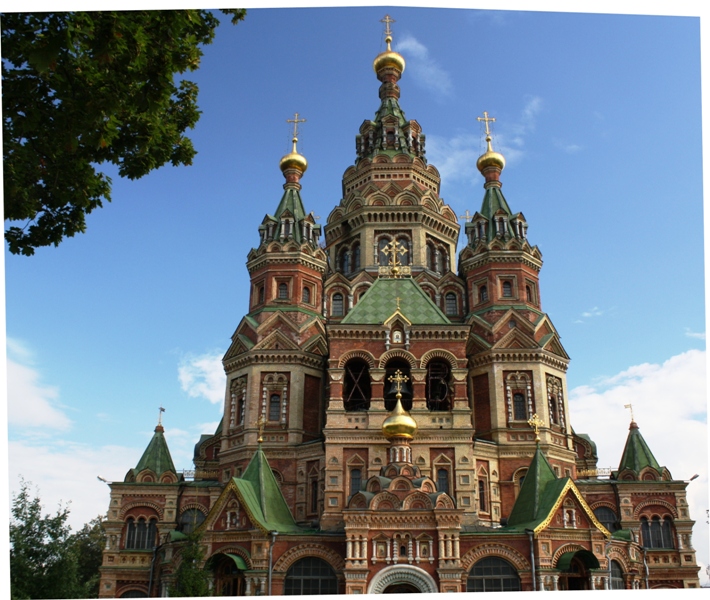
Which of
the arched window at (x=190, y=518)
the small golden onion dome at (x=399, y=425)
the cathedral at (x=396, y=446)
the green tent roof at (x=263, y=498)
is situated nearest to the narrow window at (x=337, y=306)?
the cathedral at (x=396, y=446)

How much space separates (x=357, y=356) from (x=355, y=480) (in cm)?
484

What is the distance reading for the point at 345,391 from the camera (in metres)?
32.1

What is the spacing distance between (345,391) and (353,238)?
35.5ft

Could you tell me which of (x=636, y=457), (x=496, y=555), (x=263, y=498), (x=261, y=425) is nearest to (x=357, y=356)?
(x=261, y=425)

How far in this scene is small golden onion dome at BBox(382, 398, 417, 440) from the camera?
90.0ft

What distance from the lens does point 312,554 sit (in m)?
26.0

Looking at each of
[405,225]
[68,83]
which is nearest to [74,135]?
[68,83]

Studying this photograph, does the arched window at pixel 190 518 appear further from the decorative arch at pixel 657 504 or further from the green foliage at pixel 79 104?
the green foliage at pixel 79 104

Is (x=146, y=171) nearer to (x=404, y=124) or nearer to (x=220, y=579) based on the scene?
(x=220, y=579)

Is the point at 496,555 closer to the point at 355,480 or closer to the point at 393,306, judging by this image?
the point at 355,480

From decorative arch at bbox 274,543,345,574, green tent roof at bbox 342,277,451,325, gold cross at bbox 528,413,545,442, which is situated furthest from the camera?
green tent roof at bbox 342,277,451,325

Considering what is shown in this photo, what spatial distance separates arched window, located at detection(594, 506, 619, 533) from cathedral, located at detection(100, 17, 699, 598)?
98 millimetres

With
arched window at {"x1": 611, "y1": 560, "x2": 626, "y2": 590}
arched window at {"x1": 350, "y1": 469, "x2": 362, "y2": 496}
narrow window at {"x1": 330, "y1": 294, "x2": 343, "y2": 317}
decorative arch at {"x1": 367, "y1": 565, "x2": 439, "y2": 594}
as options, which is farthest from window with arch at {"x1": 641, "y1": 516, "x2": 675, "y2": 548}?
narrow window at {"x1": 330, "y1": 294, "x2": 343, "y2": 317}

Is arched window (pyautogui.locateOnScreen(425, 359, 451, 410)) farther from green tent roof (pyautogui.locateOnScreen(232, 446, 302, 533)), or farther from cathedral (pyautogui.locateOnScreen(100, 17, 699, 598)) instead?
green tent roof (pyautogui.locateOnScreen(232, 446, 302, 533))
